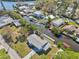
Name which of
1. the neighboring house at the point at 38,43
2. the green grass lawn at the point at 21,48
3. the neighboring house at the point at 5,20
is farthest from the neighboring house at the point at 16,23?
the green grass lawn at the point at 21,48

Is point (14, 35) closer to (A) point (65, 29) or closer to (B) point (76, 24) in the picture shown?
(A) point (65, 29)

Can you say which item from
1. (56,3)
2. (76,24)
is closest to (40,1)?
(56,3)

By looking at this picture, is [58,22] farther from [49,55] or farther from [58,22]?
[49,55]

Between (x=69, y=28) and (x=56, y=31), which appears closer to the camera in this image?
(x=56, y=31)

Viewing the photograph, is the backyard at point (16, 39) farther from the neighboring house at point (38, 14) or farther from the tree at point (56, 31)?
the neighboring house at point (38, 14)

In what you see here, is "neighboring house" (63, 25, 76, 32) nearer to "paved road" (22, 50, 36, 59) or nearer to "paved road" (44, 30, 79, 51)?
"paved road" (44, 30, 79, 51)

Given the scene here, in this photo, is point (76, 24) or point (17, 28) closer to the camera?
point (17, 28)

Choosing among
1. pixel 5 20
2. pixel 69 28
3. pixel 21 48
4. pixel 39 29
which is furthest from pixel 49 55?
pixel 5 20
